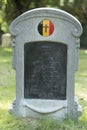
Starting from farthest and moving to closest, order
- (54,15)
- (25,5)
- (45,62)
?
(25,5), (45,62), (54,15)

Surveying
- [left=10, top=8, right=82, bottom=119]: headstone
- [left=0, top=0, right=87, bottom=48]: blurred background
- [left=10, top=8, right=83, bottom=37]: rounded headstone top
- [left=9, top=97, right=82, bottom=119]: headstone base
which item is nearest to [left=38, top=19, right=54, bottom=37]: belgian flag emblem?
[left=10, top=8, right=82, bottom=119]: headstone

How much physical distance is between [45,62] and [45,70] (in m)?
0.13

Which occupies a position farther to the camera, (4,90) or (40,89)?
(4,90)

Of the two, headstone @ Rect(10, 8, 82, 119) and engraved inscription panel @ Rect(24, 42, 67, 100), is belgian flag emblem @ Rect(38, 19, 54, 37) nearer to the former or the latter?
headstone @ Rect(10, 8, 82, 119)

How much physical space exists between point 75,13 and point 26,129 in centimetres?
2650

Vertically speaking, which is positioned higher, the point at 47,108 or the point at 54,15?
the point at 54,15

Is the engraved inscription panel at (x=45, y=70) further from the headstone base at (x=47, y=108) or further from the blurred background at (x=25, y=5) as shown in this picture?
the blurred background at (x=25, y=5)

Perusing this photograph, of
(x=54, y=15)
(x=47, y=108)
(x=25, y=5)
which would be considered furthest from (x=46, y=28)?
(x=25, y=5)

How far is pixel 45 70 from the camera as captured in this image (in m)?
7.12

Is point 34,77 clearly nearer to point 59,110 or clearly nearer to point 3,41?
point 59,110

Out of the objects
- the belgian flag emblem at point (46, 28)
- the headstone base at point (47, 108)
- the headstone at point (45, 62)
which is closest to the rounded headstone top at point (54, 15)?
the headstone at point (45, 62)

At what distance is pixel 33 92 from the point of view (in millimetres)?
7227

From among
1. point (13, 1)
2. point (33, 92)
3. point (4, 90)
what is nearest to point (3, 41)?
point (13, 1)

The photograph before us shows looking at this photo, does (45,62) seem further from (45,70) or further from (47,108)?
(47,108)
